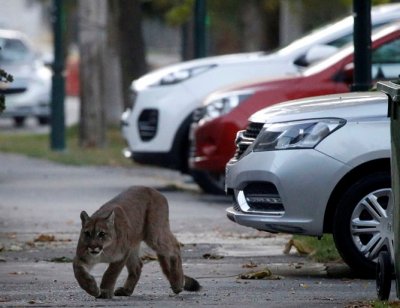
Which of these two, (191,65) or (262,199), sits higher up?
(191,65)

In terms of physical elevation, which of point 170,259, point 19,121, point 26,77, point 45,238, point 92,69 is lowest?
point 19,121

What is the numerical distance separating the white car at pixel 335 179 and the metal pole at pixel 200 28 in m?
8.76

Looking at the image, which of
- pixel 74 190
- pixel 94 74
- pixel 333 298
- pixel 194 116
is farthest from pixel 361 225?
pixel 94 74

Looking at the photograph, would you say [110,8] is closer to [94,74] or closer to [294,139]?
[94,74]

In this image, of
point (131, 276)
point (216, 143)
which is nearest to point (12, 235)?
point (216, 143)

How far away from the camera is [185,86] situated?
50.9 feet

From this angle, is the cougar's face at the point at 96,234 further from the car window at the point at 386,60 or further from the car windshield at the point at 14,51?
the car windshield at the point at 14,51

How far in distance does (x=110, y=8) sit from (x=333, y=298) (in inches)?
771

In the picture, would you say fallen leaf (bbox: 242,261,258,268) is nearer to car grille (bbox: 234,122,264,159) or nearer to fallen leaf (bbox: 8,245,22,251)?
car grille (bbox: 234,122,264,159)

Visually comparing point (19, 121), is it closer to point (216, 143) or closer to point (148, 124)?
point (148, 124)

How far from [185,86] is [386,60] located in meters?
2.61

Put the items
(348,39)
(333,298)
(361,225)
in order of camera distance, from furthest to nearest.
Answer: (348,39) → (361,225) → (333,298)

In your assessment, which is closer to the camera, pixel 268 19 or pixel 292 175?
pixel 292 175

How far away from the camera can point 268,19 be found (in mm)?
31016
